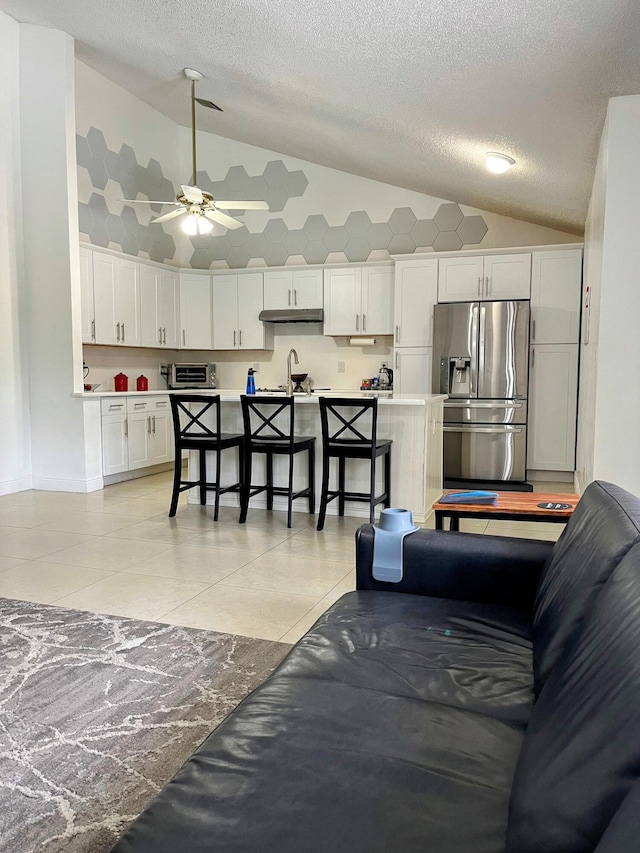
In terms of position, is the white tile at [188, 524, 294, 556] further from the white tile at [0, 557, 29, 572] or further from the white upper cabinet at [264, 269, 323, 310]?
the white upper cabinet at [264, 269, 323, 310]

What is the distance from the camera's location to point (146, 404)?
6.57 m

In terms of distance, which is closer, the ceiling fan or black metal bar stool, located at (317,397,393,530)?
black metal bar stool, located at (317,397,393,530)

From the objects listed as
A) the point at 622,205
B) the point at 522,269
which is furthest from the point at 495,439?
the point at 622,205

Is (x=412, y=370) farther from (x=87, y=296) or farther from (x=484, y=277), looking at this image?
(x=87, y=296)

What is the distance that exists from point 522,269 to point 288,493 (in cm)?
351

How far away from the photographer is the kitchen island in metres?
4.63

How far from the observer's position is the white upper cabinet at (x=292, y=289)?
7.43 meters

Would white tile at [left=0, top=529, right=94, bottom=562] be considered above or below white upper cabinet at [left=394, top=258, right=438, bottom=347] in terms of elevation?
below

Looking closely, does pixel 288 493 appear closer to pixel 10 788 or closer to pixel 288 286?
pixel 10 788

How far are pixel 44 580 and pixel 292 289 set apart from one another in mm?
4984

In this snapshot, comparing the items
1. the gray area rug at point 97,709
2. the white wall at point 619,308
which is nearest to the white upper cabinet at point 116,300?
the gray area rug at point 97,709

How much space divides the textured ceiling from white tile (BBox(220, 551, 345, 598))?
285cm

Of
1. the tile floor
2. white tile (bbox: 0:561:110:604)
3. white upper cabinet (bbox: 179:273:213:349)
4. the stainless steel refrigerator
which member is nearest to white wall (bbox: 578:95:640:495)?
the tile floor

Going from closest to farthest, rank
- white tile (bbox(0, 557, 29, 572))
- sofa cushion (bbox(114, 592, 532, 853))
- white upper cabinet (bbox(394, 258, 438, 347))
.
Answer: sofa cushion (bbox(114, 592, 532, 853)) < white tile (bbox(0, 557, 29, 572)) < white upper cabinet (bbox(394, 258, 438, 347))
